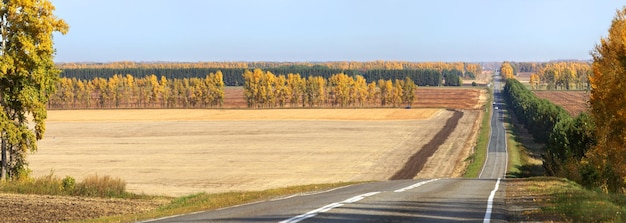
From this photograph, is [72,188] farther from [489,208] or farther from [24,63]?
[489,208]

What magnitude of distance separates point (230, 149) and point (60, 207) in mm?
63285

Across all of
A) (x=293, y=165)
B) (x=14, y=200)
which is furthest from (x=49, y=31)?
(x=293, y=165)

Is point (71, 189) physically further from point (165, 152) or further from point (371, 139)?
point (371, 139)

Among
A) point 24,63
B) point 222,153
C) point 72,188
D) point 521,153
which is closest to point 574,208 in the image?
point 72,188

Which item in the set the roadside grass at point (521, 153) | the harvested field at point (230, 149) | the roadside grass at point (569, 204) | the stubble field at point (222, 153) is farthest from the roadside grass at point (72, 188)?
the roadside grass at point (521, 153)

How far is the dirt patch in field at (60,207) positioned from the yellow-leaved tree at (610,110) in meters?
22.8

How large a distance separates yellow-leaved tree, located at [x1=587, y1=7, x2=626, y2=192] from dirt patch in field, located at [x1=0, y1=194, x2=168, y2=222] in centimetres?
2277

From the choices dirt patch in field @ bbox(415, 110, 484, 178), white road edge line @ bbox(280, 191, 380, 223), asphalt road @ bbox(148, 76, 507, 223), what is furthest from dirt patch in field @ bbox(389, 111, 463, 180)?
white road edge line @ bbox(280, 191, 380, 223)

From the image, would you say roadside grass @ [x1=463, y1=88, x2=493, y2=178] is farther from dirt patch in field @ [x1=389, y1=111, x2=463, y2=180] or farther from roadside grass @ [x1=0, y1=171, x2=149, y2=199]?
roadside grass @ [x1=0, y1=171, x2=149, y2=199]

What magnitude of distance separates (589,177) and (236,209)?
77.8 ft

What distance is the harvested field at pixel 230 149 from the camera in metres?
60.1

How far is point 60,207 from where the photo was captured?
2289 cm

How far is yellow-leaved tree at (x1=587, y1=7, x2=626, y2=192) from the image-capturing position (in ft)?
111

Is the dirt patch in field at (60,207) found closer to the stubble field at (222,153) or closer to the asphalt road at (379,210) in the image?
the stubble field at (222,153)
